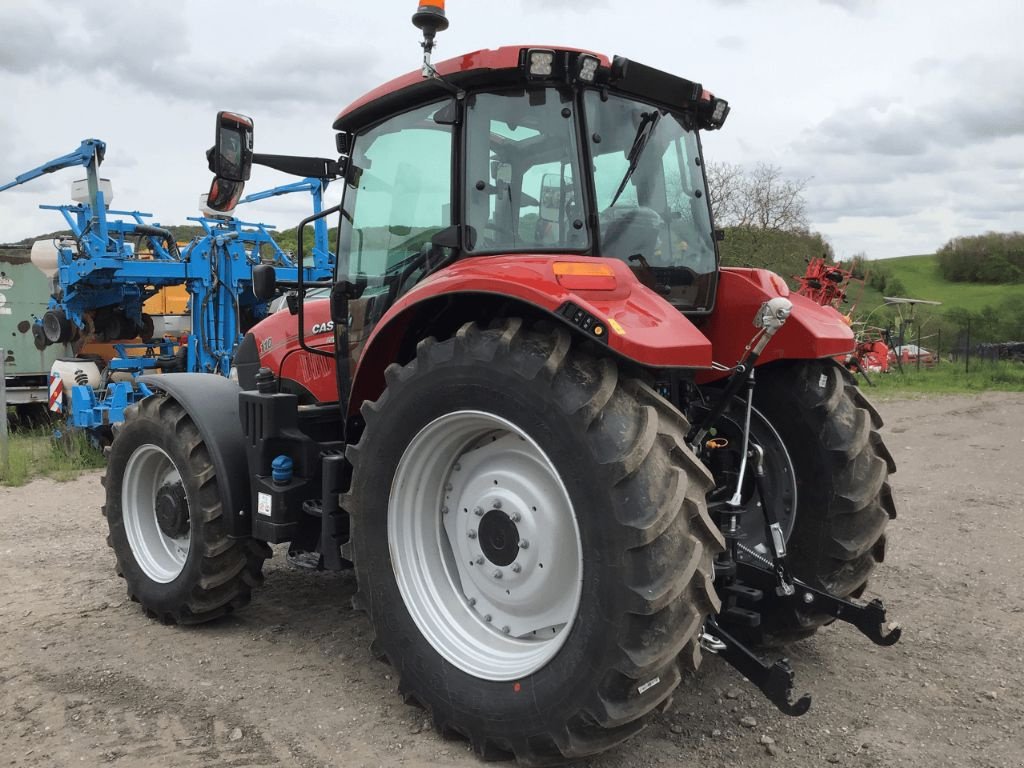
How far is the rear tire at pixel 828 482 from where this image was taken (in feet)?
11.6

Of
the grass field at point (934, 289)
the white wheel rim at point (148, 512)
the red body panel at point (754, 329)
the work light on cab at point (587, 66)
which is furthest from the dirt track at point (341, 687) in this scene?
the grass field at point (934, 289)

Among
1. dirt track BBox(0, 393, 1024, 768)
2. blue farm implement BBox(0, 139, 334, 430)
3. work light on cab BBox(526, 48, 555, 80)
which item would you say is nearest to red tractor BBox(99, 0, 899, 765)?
work light on cab BBox(526, 48, 555, 80)

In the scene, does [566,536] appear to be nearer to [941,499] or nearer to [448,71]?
[448,71]

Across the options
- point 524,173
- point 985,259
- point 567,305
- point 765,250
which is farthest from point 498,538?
point 985,259

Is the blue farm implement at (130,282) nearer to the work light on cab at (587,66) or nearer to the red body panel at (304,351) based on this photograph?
the red body panel at (304,351)

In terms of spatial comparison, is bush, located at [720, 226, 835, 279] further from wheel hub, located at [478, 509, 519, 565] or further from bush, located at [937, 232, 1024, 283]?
bush, located at [937, 232, 1024, 283]

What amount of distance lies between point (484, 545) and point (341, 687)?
3.03 ft

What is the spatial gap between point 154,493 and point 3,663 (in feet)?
3.44

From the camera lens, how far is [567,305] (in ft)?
8.63

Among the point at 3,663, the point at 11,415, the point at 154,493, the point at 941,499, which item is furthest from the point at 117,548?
the point at 11,415

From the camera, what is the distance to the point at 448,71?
3271 millimetres

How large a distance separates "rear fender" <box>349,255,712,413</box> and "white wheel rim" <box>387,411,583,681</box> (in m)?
0.42

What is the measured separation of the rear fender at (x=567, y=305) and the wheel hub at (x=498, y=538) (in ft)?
2.36

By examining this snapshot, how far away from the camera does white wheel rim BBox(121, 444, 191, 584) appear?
4.38 metres
